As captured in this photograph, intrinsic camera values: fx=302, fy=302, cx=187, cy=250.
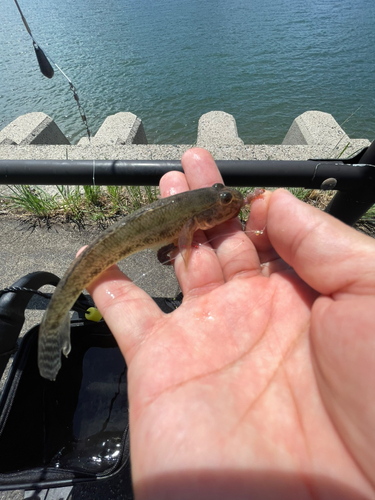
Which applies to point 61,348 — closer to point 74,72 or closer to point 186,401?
point 186,401

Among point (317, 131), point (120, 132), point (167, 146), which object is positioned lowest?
point (317, 131)

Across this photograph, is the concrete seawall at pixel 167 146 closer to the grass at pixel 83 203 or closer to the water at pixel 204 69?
the grass at pixel 83 203

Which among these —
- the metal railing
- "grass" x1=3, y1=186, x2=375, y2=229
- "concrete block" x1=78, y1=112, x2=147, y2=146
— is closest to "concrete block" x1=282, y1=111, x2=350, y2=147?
"grass" x1=3, y1=186, x2=375, y2=229

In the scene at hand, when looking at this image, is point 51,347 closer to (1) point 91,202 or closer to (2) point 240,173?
(2) point 240,173

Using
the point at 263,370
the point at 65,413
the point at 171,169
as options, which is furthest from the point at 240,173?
the point at 65,413

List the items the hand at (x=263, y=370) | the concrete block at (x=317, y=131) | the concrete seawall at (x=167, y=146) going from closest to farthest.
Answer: the hand at (x=263, y=370), the concrete seawall at (x=167, y=146), the concrete block at (x=317, y=131)

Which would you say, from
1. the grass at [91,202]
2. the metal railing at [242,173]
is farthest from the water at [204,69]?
the metal railing at [242,173]
